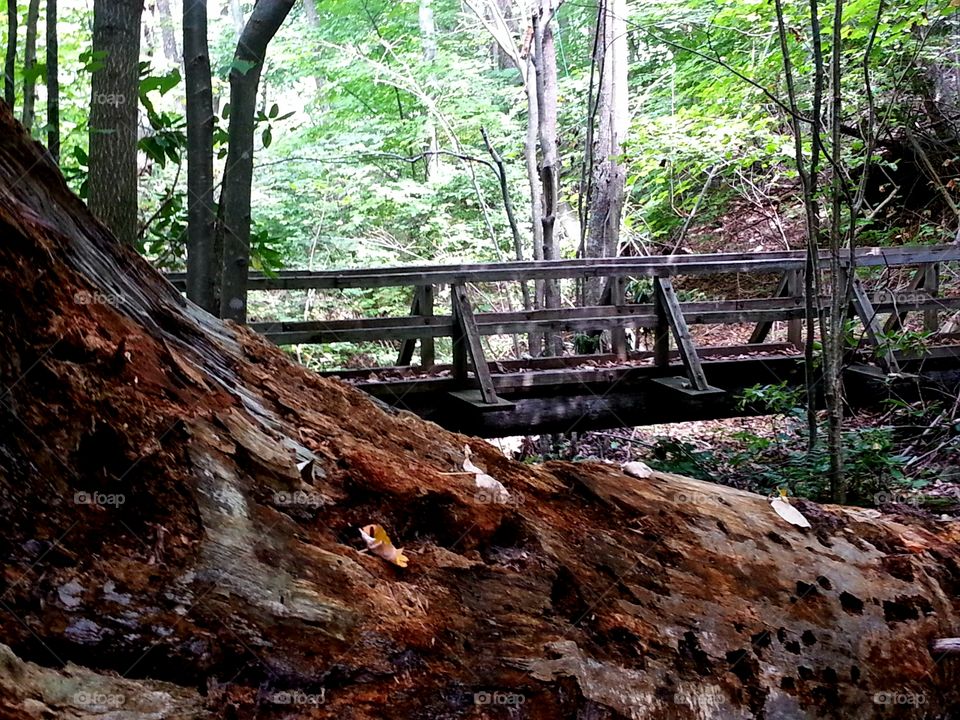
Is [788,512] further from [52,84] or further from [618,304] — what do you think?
[52,84]

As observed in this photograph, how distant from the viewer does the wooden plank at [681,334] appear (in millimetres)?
6852

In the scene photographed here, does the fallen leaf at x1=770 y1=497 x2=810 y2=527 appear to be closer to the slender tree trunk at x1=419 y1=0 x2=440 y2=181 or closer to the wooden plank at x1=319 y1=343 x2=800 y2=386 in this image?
the wooden plank at x1=319 y1=343 x2=800 y2=386

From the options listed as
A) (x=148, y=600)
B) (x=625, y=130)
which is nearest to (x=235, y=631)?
(x=148, y=600)

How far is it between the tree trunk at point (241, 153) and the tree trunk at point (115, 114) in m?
0.58

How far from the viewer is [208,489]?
2.05m

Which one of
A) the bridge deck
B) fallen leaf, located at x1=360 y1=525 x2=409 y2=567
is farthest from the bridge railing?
fallen leaf, located at x1=360 y1=525 x2=409 y2=567

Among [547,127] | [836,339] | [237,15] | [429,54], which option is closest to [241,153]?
[836,339]

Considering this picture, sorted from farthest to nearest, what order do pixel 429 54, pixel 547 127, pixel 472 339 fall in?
pixel 429 54, pixel 547 127, pixel 472 339

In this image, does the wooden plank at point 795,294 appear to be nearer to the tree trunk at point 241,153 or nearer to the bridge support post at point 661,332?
the bridge support post at point 661,332

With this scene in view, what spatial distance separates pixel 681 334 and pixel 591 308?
34.8 inches

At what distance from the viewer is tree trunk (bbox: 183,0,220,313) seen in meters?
4.76

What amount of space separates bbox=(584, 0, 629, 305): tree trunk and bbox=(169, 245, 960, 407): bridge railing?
3.42 m

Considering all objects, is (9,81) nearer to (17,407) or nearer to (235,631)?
(17,407)

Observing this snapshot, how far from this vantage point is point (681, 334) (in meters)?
6.98
